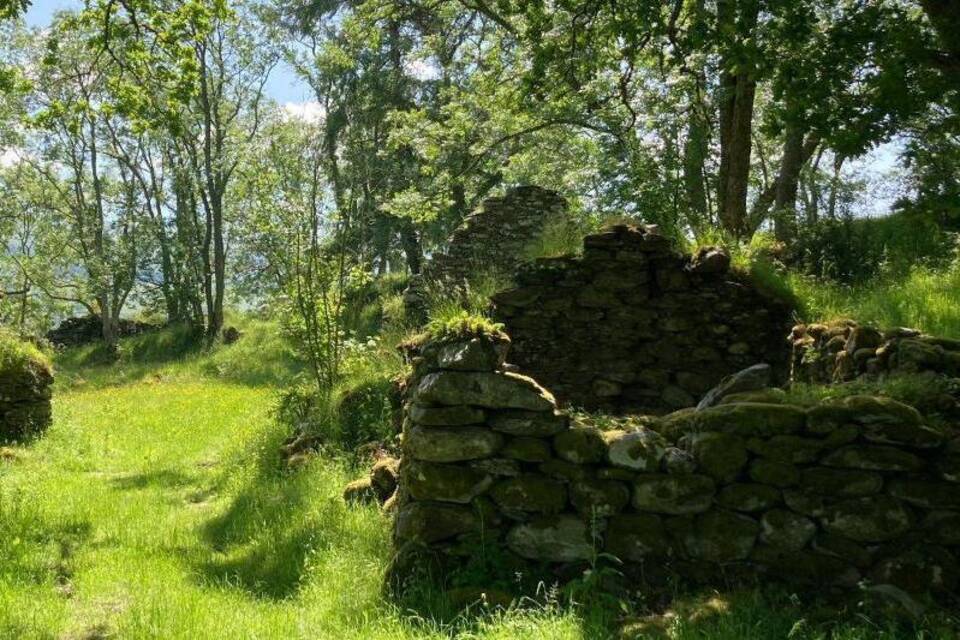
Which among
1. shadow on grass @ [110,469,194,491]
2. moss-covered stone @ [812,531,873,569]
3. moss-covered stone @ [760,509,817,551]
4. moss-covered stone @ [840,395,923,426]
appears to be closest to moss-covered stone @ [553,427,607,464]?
moss-covered stone @ [760,509,817,551]

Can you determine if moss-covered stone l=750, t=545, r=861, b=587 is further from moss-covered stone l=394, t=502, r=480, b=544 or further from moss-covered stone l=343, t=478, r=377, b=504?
moss-covered stone l=343, t=478, r=377, b=504

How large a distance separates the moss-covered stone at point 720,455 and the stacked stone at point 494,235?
8.12 meters

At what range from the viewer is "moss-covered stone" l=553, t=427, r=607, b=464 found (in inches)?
182

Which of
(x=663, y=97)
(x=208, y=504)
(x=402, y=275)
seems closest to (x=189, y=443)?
(x=208, y=504)

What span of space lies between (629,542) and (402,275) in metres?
20.1

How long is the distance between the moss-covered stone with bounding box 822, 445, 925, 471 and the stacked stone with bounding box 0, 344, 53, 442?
10557mm

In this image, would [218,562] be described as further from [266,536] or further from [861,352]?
[861,352]

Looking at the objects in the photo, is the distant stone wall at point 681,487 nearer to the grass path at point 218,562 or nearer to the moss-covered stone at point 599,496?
the moss-covered stone at point 599,496

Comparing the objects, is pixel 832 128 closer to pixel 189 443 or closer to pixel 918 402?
pixel 918 402

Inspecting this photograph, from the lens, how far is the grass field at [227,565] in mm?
3865

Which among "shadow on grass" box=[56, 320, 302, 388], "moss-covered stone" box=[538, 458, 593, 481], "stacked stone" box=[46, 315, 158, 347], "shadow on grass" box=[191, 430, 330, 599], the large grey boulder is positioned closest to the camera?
"moss-covered stone" box=[538, 458, 593, 481]

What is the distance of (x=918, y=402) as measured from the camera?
459 centimetres

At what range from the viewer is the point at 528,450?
4.73 meters

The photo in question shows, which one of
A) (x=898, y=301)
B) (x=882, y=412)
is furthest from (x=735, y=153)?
(x=882, y=412)
